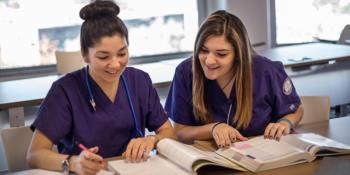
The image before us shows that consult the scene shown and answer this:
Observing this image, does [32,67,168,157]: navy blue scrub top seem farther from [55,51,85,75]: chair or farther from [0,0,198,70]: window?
[0,0,198,70]: window

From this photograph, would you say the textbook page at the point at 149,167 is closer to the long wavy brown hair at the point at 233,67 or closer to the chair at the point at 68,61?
the long wavy brown hair at the point at 233,67

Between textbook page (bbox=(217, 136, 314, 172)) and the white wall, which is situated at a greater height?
the white wall

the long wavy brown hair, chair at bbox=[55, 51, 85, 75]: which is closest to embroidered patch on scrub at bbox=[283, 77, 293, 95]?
the long wavy brown hair

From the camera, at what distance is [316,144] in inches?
60.7

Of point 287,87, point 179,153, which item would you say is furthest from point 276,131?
point 179,153

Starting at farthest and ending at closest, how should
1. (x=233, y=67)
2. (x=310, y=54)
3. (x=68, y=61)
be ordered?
1. (x=310, y=54)
2. (x=68, y=61)
3. (x=233, y=67)

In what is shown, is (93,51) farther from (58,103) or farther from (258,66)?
(258,66)

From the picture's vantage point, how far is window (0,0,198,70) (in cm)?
383

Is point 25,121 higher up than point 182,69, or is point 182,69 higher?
point 182,69

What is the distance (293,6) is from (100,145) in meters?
3.38

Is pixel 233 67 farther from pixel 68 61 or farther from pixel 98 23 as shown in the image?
pixel 68 61

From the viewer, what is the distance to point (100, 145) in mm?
1724

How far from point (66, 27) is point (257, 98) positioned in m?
2.45

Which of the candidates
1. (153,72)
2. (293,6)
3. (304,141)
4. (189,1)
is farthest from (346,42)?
(304,141)
